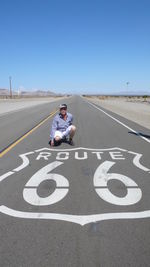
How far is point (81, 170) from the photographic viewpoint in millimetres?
5762

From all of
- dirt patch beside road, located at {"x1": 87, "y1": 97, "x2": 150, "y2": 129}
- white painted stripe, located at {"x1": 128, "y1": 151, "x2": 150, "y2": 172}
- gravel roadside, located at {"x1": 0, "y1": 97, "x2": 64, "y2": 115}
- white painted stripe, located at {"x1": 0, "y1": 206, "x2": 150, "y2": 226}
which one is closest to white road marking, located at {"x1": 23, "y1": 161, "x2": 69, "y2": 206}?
white painted stripe, located at {"x1": 0, "y1": 206, "x2": 150, "y2": 226}

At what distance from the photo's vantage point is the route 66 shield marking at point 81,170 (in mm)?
3619

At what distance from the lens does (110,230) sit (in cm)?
321

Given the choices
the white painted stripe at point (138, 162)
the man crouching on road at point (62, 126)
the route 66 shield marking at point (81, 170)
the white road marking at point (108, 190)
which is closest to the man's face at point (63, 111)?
the man crouching on road at point (62, 126)

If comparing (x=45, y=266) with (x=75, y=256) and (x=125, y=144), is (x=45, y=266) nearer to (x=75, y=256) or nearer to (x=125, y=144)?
(x=75, y=256)

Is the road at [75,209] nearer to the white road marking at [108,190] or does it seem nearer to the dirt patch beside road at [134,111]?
the white road marking at [108,190]

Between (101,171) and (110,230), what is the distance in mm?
2466

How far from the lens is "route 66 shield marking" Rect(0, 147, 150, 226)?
3.62m

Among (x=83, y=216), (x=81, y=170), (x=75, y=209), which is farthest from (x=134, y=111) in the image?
(x=83, y=216)

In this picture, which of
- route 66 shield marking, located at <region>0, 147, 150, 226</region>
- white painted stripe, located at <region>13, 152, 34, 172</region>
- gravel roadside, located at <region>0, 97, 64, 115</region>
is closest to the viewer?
route 66 shield marking, located at <region>0, 147, 150, 226</region>

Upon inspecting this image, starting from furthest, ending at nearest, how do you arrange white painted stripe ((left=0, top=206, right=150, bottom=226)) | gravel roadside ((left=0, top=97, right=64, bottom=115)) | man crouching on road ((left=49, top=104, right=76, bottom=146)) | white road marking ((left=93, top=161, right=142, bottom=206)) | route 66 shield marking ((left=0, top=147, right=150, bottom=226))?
gravel roadside ((left=0, top=97, right=64, bottom=115)), man crouching on road ((left=49, top=104, right=76, bottom=146)), white road marking ((left=93, top=161, right=142, bottom=206)), route 66 shield marking ((left=0, top=147, right=150, bottom=226)), white painted stripe ((left=0, top=206, right=150, bottom=226))

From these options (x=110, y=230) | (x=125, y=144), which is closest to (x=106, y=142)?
(x=125, y=144)

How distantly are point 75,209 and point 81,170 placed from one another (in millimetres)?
1972

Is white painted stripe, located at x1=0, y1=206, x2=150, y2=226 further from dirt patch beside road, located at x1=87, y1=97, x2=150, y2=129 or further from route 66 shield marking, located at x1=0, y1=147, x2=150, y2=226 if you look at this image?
dirt patch beside road, located at x1=87, y1=97, x2=150, y2=129
